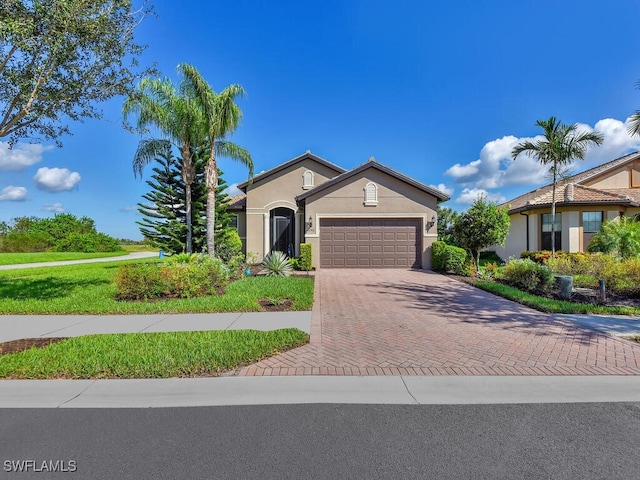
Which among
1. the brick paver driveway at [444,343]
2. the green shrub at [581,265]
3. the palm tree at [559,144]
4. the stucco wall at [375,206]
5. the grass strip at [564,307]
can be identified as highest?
the palm tree at [559,144]

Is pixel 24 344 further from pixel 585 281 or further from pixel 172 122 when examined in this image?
pixel 585 281

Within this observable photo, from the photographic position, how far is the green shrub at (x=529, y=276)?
10.5 metres

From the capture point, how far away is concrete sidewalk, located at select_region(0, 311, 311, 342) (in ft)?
20.1

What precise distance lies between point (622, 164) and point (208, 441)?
2667cm

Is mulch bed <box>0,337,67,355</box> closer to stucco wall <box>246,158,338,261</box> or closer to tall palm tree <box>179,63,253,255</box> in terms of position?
tall palm tree <box>179,63,253,255</box>

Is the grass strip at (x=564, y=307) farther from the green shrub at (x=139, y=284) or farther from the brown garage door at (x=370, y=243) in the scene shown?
the green shrub at (x=139, y=284)

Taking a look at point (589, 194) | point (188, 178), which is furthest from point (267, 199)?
point (589, 194)

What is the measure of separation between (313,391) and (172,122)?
14.4 metres

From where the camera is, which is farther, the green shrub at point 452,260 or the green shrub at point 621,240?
the green shrub at point 452,260

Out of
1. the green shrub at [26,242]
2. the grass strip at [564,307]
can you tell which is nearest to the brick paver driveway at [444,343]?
the grass strip at [564,307]

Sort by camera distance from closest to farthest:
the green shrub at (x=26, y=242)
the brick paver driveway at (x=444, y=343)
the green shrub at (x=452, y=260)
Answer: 1. the brick paver driveway at (x=444, y=343)
2. the green shrub at (x=452, y=260)
3. the green shrub at (x=26, y=242)

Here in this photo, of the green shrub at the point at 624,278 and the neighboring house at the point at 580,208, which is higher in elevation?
the neighboring house at the point at 580,208

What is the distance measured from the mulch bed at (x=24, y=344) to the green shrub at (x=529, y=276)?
12.4 metres

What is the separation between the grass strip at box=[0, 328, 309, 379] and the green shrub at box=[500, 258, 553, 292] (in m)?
8.78
